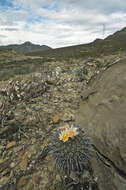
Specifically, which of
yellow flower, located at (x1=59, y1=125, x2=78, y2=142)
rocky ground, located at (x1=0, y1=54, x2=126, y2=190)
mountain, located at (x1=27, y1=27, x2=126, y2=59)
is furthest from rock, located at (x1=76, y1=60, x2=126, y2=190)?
mountain, located at (x1=27, y1=27, x2=126, y2=59)

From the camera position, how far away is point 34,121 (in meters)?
3.67

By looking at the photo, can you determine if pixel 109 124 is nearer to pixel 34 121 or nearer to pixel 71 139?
pixel 71 139

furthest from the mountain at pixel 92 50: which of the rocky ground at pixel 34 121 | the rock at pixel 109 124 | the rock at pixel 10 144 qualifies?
the rock at pixel 10 144

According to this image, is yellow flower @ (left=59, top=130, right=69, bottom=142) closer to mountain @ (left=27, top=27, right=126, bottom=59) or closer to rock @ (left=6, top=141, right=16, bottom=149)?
rock @ (left=6, top=141, right=16, bottom=149)

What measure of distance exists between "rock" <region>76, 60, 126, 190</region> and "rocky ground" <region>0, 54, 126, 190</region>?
0.11 m

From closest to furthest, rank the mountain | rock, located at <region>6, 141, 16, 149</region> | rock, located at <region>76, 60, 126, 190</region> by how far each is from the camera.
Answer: rock, located at <region>76, 60, 126, 190</region>
rock, located at <region>6, 141, 16, 149</region>
the mountain

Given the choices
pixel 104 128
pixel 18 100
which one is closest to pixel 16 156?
pixel 104 128

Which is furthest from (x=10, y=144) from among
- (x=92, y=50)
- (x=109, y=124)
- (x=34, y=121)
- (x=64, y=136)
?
(x=92, y=50)

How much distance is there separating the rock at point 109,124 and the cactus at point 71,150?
24 cm

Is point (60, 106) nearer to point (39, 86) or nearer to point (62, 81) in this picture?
point (39, 86)

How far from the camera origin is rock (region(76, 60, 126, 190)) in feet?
6.19

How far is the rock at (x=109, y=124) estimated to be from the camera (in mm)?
1887

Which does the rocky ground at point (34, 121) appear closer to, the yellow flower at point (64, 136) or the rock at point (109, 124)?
the rock at point (109, 124)

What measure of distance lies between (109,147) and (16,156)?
1857 mm
